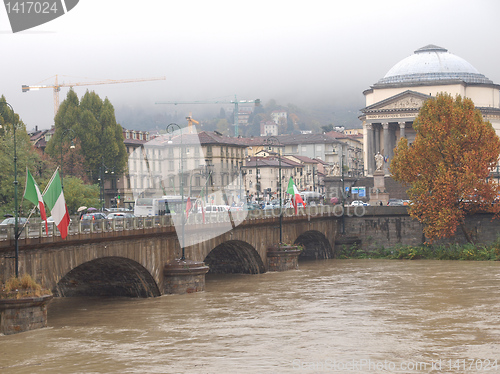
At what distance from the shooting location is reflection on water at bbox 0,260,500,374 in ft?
109

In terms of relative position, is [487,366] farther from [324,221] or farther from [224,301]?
[324,221]

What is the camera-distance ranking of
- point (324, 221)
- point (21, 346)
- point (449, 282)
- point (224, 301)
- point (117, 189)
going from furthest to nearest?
point (117, 189) < point (324, 221) < point (449, 282) < point (224, 301) < point (21, 346)

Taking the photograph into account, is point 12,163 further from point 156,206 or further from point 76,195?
point 156,206

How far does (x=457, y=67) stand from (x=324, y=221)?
7130cm

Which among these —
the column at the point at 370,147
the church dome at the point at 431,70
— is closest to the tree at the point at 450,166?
the column at the point at 370,147

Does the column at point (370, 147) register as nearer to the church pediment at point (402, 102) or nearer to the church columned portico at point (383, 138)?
the church columned portico at point (383, 138)

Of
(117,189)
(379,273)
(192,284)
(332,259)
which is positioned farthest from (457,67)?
(192,284)

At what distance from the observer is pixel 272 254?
218 ft

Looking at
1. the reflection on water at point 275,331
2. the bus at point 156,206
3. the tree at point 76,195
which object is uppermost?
the tree at point 76,195

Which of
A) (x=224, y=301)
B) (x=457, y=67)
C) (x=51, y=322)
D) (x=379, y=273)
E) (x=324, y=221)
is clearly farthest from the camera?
(x=457, y=67)

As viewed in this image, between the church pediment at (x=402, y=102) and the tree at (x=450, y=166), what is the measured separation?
50.1m

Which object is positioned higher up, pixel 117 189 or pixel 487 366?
pixel 117 189

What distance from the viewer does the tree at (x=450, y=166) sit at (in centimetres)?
7775

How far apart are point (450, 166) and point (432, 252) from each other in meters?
8.21
